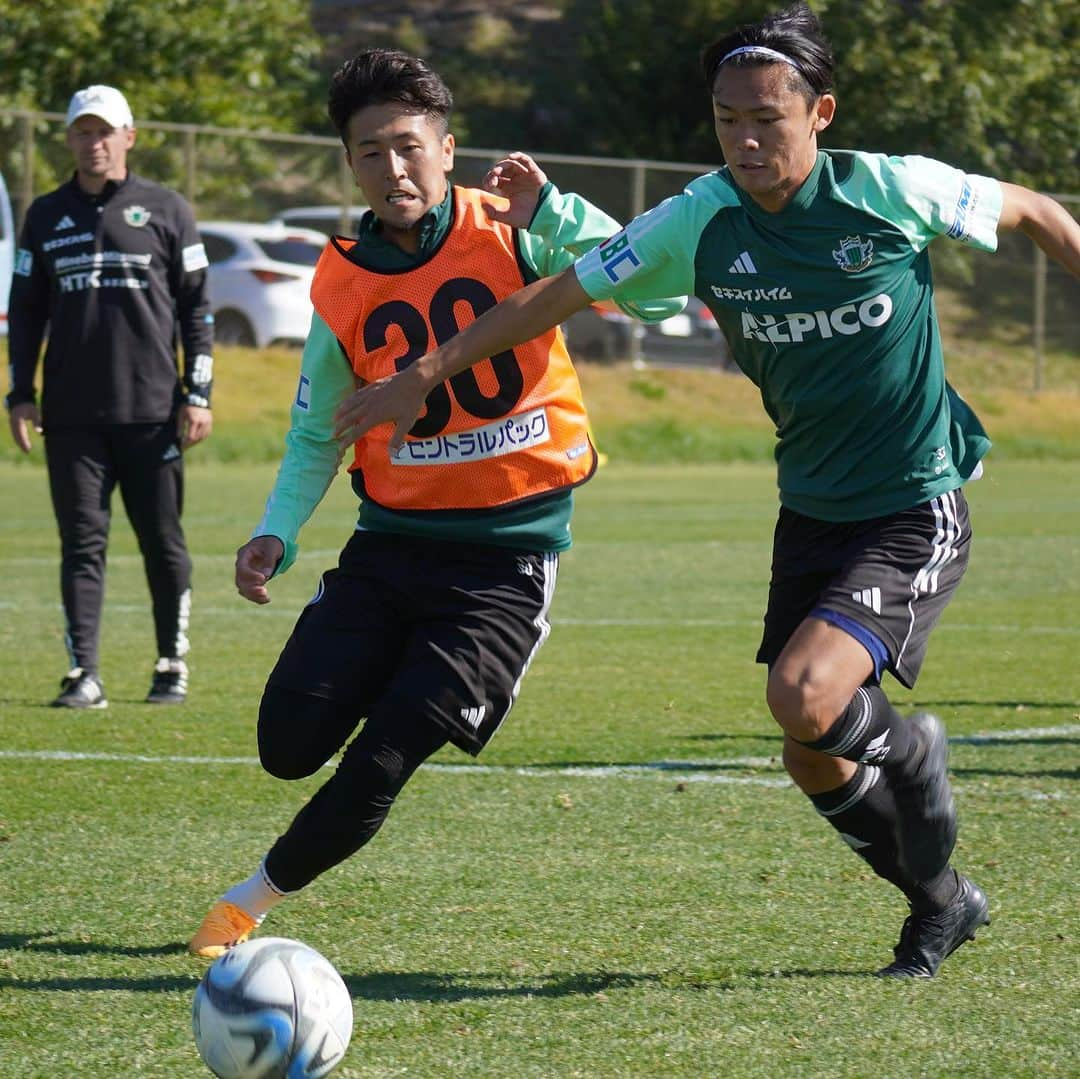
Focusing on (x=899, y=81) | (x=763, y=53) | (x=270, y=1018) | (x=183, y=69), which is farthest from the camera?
(x=899, y=81)

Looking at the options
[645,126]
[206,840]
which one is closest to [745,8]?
[645,126]

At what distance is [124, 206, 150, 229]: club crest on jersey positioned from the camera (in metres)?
7.95

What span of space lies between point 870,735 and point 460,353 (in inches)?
48.4

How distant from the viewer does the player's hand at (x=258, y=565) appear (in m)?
4.52

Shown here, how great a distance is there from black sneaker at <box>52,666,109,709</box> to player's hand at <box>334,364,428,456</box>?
13.2ft

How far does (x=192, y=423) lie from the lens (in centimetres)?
798

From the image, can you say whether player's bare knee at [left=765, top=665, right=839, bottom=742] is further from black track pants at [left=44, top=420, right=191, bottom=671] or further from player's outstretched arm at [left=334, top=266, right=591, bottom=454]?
black track pants at [left=44, top=420, right=191, bottom=671]

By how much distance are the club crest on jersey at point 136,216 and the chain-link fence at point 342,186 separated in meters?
15.6

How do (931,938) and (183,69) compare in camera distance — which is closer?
(931,938)

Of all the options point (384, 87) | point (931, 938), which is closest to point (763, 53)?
point (384, 87)

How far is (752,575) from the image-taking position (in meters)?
12.6

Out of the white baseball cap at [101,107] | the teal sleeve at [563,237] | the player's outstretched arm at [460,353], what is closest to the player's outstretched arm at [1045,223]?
the teal sleeve at [563,237]

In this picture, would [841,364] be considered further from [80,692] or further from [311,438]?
[80,692]

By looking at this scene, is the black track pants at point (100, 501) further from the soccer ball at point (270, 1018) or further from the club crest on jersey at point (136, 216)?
the soccer ball at point (270, 1018)
